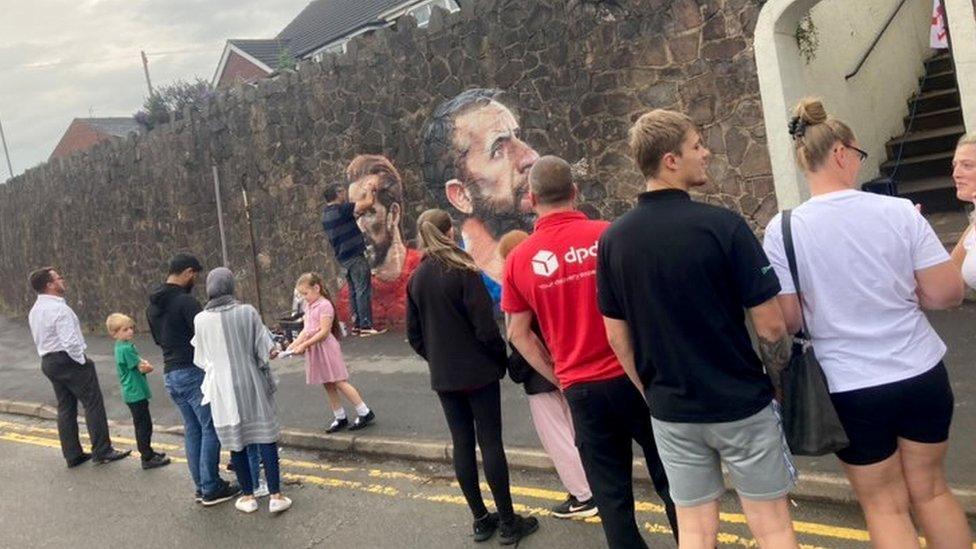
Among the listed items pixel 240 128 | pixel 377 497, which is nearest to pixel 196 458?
pixel 377 497

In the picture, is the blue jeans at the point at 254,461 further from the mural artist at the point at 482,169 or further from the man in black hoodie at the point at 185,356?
the mural artist at the point at 482,169

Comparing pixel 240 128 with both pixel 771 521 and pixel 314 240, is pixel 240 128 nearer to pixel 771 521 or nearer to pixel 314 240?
pixel 314 240

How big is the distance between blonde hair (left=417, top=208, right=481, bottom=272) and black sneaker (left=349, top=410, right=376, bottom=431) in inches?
132

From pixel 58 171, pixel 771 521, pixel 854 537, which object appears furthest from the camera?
pixel 58 171

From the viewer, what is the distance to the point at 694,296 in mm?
2721

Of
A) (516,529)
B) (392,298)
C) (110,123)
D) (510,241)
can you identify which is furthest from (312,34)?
(516,529)

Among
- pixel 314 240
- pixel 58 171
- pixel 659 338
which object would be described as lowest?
pixel 659 338

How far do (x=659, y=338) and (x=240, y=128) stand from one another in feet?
41.3

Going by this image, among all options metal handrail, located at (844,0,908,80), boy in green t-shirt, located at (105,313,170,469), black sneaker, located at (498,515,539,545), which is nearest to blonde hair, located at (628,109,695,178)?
black sneaker, located at (498,515,539,545)

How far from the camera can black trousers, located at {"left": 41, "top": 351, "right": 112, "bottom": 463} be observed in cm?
788

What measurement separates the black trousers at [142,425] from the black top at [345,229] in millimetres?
5145

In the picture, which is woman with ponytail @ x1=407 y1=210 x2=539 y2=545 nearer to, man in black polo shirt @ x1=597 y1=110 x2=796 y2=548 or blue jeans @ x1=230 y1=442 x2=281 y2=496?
Result: man in black polo shirt @ x1=597 y1=110 x2=796 y2=548

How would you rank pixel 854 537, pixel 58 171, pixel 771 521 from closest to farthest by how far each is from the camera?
1. pixel 771 521
2. pixel 854 537
3. pixel 58 171

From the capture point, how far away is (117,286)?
740 inches
